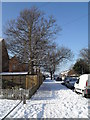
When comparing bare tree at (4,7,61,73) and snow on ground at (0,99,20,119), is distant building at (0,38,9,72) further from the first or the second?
snow on ground at (0,99,20,119)

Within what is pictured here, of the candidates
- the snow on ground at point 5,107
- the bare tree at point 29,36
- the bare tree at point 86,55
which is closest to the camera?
the snow on ground at point 5,107

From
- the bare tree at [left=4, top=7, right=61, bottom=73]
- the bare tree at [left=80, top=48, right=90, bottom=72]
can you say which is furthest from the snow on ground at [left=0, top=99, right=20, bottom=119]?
the bare tree at [left=80, top=48, right=90, bottom=72]

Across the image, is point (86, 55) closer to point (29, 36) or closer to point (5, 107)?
point (29, 36)

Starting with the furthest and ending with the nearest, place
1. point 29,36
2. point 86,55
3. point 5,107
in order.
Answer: point 86,55 < point 29,36 < point 5,107

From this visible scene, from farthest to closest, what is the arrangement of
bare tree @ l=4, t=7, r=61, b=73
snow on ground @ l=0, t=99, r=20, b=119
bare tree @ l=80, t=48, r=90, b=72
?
1. bare tree @ l=80, t=48, r=90, b=72
2. bare tree @ l=4, t=7, r=61, b=73
3. snow on ground @ l=0, t=99, r=20, b=119

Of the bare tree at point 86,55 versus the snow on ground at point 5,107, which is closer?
the snow on ground at point 5,107

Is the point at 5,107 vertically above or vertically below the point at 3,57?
below

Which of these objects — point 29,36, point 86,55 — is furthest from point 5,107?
point 86,55

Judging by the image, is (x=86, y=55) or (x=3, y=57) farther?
(x=86, y=55)

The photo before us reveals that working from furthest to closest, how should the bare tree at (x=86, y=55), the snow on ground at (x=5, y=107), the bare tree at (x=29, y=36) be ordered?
the bare tree at (x=86, y=55)
the bare tree at (x=29, y=36)
the snow on ground at (x=5, y=107)

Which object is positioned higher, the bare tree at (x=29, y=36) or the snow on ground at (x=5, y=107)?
the bare tree at (x=29, y=36)

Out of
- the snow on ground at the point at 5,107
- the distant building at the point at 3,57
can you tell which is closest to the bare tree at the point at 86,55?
the distant building at the point at 3,57

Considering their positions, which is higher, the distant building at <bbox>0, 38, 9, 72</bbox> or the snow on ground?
the distant building at <bbox>0, 38, 9, 72</bbox>

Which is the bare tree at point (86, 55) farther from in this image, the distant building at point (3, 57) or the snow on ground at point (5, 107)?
the snow on ground at point (5, 107)
